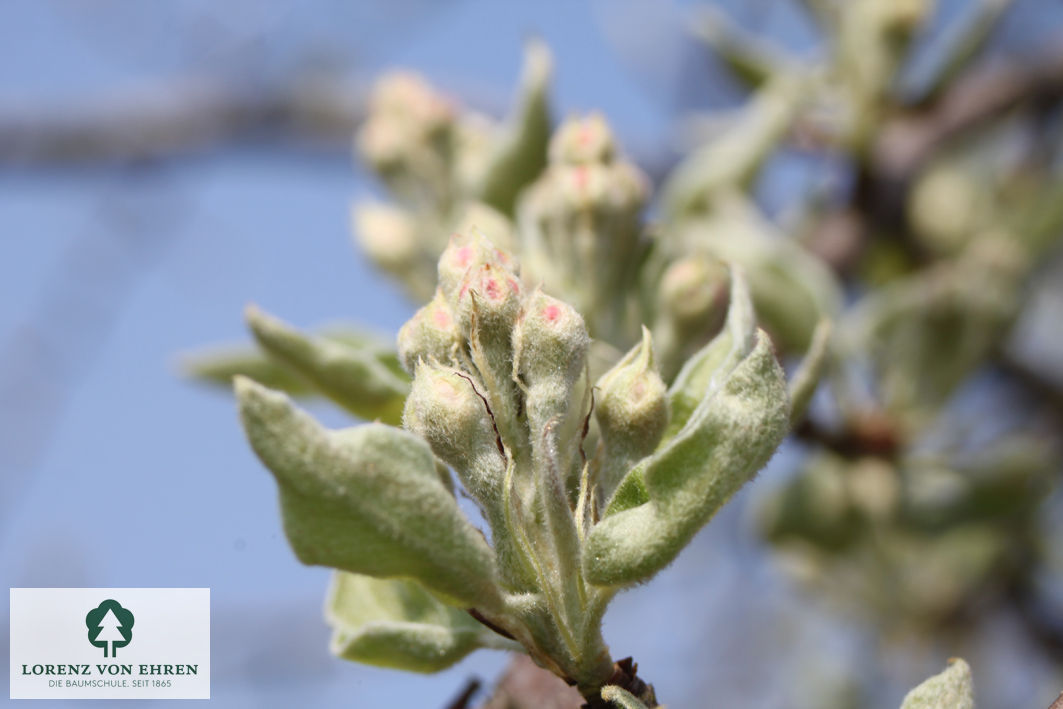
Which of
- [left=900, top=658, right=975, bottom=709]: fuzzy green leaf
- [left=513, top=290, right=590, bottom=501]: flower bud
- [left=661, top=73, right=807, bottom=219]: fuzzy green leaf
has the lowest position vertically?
[left=900, top=658, right=975, bottom=709]: fuzzy green leaf

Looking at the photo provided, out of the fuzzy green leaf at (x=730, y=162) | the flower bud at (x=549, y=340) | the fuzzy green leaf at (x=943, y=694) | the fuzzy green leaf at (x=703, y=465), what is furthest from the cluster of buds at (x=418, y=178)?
the fuzzy green leaf at (x=943, y=694)

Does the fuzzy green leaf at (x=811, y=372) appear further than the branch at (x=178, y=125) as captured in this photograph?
No

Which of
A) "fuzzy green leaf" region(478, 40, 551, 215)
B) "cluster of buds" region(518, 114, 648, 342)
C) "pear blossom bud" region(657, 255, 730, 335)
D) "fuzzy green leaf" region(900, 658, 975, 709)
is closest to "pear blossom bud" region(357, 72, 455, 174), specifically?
"fuzzy green leaf" region(478, 40, 551, 215)

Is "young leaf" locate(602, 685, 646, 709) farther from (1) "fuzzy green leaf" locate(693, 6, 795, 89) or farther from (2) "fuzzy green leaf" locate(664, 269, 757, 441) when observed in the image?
(1) "fuzzy green leaf" locate(693, 6, 795, 89)

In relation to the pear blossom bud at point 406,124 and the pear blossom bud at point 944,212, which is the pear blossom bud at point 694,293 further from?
the pear blossom bud at point 944,212

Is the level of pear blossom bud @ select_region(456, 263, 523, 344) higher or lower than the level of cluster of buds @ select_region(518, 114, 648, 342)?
lower

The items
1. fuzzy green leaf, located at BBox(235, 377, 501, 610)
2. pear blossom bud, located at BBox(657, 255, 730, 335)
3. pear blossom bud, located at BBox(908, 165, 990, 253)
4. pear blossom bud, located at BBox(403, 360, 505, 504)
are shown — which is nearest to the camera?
fuzzy green leaf, located at BBox(235, 377, 501, 610)

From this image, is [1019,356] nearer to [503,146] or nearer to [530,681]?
[503,146]

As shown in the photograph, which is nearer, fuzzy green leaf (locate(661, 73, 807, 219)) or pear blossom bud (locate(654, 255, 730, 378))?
pear blossom bud (locate(654, 255, 730, 378))
